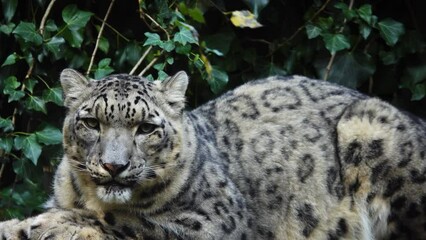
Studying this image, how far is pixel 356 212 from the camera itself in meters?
6.89

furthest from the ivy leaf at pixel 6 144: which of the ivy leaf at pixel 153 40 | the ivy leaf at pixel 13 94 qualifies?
the ivy leaf at pixel 153 40

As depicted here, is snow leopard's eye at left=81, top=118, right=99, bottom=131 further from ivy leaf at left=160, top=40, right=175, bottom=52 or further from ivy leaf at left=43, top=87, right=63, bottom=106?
ivy leaf at left=43, top=87, right=63, bottom=106

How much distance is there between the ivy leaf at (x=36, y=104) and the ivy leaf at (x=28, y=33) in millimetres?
443

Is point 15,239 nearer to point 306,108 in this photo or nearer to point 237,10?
point 306,108

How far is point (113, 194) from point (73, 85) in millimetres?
819

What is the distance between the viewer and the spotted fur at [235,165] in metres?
5.89

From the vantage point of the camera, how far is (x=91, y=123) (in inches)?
234

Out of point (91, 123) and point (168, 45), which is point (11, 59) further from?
point (91, 123)

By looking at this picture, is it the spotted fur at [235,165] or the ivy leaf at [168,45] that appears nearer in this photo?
the spotted fur at [235,165]

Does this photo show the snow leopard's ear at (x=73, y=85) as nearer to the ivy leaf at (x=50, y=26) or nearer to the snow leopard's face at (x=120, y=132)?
the snow leopard's face at (x=120, y=132)

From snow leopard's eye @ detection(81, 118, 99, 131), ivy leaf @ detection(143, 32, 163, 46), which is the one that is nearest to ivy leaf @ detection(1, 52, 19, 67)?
ivy leaf @ detection(143, 32, 163, 46)

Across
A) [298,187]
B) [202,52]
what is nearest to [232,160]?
[298,187]

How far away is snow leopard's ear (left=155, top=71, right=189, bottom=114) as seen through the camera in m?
6.25

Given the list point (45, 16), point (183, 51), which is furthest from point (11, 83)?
point (183, 51)
